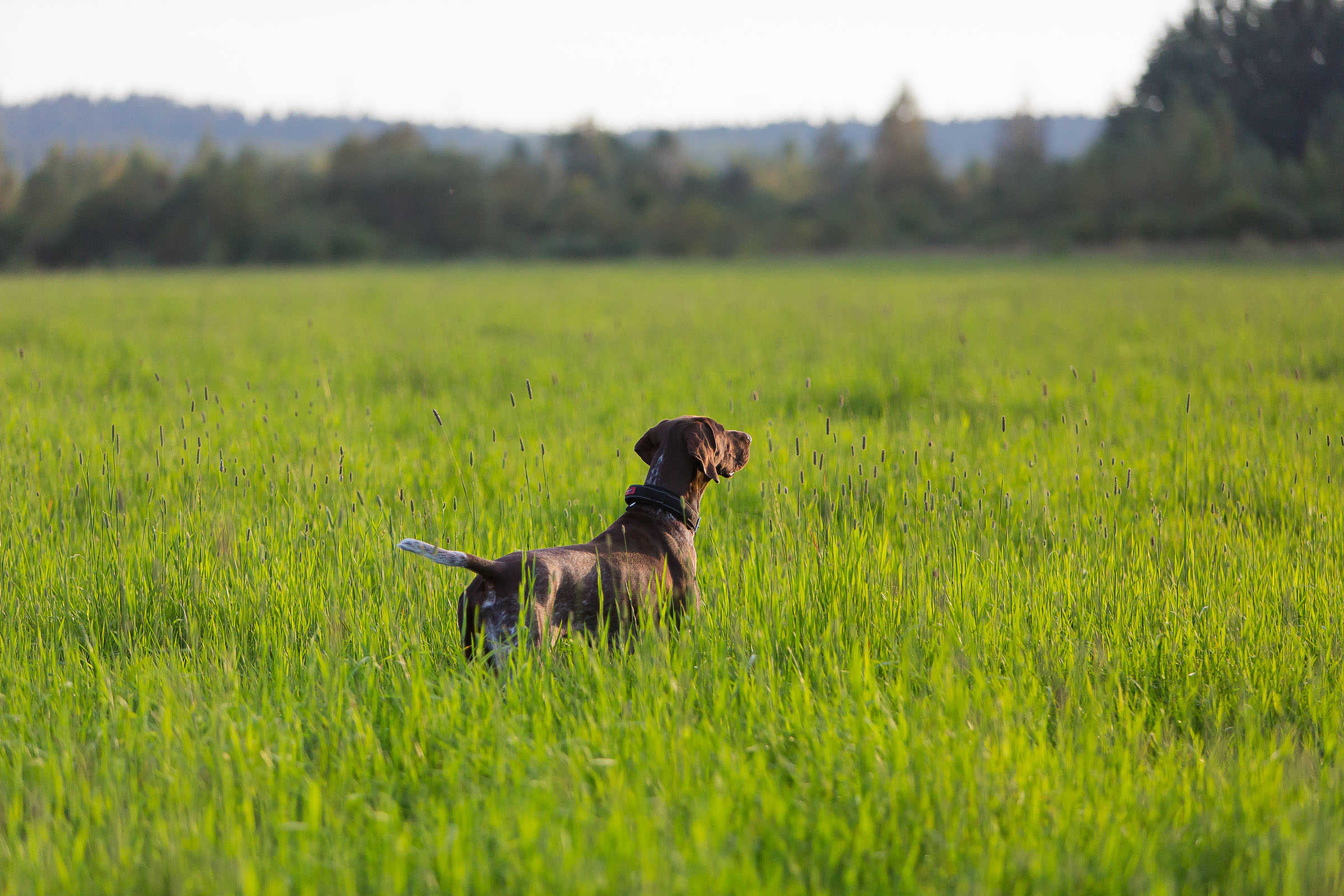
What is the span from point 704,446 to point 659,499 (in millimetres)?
313

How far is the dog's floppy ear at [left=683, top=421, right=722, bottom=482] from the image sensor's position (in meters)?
3.78

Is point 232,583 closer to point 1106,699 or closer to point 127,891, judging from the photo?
point 127,891

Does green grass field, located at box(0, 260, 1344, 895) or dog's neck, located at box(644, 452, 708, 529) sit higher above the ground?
dog's neck, located at box(644, 452, 708, 529)

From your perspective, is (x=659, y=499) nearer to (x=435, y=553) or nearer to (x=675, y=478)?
(x=675, y=478)

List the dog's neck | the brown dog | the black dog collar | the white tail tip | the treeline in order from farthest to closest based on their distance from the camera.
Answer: the treeline
the dog's neck
the black dog collar
the brown dog
the white tail tip

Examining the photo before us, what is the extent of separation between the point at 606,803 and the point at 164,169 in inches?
3466

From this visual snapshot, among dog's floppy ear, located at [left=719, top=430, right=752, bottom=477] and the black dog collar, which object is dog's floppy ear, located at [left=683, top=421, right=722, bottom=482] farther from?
the black dog collar

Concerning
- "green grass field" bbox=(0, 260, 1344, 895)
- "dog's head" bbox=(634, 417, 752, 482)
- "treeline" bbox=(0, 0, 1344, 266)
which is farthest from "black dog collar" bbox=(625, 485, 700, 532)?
"treeline" bbox=(0, 0, 1344, 266)

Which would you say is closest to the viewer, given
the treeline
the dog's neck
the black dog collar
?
the black dog collar

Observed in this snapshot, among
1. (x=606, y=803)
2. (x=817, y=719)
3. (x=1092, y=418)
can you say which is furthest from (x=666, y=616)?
(x=1092, y=418)

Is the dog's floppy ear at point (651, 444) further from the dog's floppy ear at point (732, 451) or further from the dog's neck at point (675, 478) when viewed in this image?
the dog's floppy ear at point (732, 451)

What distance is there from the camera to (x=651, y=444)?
3959mm

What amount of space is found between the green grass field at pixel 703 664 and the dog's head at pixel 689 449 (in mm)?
493

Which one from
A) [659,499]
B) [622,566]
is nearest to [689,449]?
[659,499]
